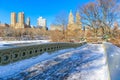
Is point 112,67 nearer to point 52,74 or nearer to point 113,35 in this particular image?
point 52,74

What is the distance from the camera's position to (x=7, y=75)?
6.74 metres

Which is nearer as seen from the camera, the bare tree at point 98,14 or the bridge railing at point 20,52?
the bridge railing at point 20,52

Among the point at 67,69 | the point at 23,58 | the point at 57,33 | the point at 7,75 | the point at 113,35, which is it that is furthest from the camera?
the point at 57,33

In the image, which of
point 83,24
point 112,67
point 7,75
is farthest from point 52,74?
point 83,24

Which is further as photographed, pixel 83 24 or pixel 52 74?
pixel 83 24

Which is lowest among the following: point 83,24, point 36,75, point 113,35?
point 36,75

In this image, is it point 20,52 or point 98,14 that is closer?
point 20,52

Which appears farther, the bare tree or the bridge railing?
the bare tree

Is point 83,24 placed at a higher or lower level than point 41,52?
higher

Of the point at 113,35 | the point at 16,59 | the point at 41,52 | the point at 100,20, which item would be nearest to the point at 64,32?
the point at 100,20

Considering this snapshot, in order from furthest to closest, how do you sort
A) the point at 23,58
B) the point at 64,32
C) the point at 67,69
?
the point at 64,32, the point at 23,58, the point at 67,69

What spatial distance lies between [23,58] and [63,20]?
38.3 metres

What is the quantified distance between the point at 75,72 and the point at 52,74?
852 mm

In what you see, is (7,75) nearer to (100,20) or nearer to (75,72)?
(75,72)
